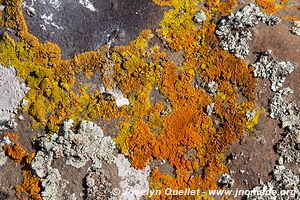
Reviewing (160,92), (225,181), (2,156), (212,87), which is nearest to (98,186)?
(2,156)

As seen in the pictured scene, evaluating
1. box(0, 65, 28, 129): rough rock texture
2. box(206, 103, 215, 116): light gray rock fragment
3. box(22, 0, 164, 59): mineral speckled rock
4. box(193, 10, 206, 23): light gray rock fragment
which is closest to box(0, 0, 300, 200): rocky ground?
box(22, 0, 164, 59): mineral speckled rock

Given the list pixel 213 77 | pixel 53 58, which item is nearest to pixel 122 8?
pixel 53 58

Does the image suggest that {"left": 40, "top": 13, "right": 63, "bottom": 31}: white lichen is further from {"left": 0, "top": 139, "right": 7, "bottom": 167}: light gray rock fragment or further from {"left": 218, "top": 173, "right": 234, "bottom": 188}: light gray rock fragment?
{"left": 218, "top": 173, "right": 234, "bottom": 188}: light gray rock fragment

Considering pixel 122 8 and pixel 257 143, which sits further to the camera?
pixel 122 8

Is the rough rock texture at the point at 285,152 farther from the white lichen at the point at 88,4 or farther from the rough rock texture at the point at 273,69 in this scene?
the white lichen at the point at 88,4

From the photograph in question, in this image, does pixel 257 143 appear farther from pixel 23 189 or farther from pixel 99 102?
pixel 23 189

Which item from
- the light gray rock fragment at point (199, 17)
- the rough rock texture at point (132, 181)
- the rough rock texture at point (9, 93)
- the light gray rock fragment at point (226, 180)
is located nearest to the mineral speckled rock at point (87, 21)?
the light gray rock fragment at point (199, 17)
